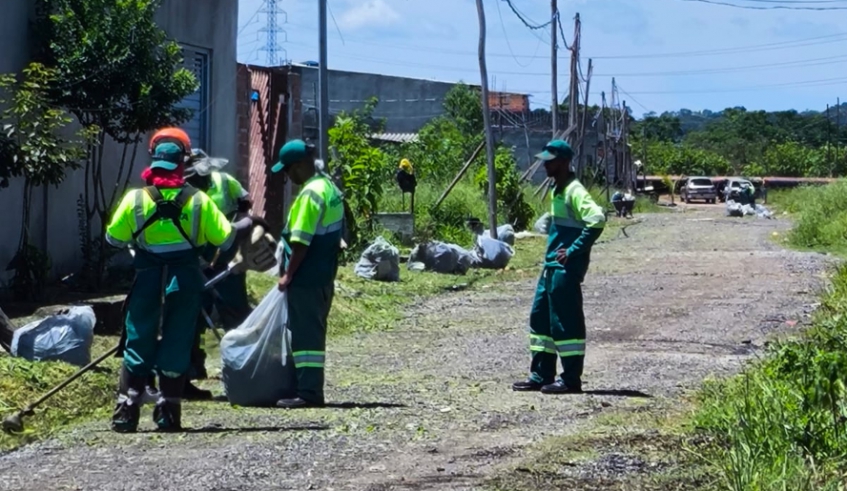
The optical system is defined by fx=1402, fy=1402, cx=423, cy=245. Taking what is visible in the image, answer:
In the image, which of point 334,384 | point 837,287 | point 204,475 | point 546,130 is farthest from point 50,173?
point 546,130

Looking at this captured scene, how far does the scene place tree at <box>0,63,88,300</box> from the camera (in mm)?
12086

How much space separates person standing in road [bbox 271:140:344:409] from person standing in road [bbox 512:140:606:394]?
160cm

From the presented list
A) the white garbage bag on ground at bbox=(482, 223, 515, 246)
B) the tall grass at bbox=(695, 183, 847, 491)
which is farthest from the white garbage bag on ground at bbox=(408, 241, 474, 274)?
the tall grass at bbox=(695, 183, 847, 491)

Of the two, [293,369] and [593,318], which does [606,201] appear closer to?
[593,318]

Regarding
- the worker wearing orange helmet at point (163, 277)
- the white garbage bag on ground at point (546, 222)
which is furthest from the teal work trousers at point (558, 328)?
the worker wearing orange helmet at point (163, 277)

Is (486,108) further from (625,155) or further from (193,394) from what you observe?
(625,155)

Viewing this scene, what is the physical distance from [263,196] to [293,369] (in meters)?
11.1

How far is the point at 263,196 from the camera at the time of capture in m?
20.1

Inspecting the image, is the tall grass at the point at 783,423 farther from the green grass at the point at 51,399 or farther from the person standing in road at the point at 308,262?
the green grass at the point at 51,399

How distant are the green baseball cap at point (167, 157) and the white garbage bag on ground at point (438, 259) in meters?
12.0

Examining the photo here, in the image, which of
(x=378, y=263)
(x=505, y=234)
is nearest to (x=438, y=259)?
(x=378, y=263)

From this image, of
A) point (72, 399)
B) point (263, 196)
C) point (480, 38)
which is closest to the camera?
point (72, 399)

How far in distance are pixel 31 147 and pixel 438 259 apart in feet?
30.1

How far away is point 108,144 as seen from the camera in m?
15.3
